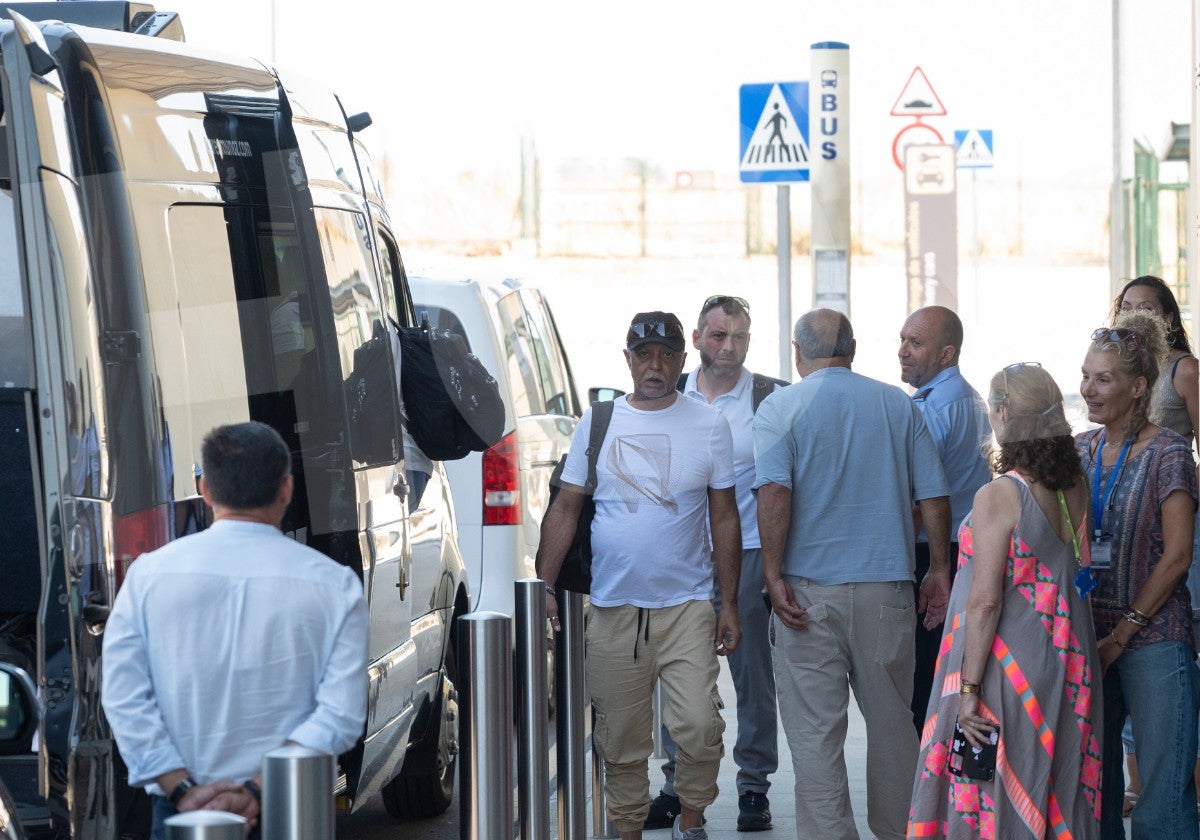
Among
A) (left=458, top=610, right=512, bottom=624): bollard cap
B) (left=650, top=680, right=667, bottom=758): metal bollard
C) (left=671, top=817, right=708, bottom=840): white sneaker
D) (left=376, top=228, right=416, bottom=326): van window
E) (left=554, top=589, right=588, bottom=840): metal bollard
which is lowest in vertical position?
(left=650, top=680, right=667, bottom=758): metal bollard

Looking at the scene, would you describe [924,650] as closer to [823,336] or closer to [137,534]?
[823,336]

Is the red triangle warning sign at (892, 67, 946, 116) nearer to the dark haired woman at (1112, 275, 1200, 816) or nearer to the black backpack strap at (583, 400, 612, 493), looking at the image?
the dark haired woman at (1112, 275, 1200, 816)

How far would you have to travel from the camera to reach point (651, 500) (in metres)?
5.47

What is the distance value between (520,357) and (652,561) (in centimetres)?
272

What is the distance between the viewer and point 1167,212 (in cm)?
1403

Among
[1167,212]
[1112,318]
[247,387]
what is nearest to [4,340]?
[247,387]

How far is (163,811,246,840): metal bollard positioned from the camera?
2.57 metres

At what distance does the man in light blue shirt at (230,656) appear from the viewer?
11.1ft

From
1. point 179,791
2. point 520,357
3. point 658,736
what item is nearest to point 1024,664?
point 179,791

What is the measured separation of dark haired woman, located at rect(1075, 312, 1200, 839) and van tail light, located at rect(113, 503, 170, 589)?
2.46 meters

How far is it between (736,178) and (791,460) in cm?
465

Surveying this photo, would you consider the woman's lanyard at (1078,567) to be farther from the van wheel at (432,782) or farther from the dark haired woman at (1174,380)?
the van wheel at (432,782)

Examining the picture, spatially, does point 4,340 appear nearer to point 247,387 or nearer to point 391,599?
point 247,387

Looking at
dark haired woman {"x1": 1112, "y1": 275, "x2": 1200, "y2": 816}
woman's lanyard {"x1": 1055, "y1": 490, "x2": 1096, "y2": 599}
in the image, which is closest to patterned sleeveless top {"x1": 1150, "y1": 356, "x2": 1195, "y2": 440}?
dark haired woman {"x1": 1112, "y1": 275, "x2": 1200, "y2": 816}
